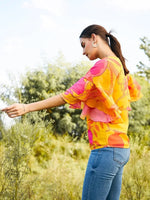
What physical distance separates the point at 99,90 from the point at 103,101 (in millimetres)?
65

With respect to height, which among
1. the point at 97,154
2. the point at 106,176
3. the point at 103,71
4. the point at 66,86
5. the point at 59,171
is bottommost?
the point at 59,171

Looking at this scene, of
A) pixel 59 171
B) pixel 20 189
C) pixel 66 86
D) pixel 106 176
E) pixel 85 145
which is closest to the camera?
pixel 106 176

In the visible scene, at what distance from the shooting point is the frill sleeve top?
1.26 m

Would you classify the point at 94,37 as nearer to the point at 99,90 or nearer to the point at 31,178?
the point at 99,90

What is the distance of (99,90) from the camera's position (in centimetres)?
126

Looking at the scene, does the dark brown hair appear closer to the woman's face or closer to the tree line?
the woman's face

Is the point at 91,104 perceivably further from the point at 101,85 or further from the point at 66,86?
the point at 66,86

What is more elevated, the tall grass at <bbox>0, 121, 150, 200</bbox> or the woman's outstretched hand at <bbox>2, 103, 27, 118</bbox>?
the woman's outstretched hand at <bbox>2, 103, 27, 118</bbox>

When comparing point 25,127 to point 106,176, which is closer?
point 106,176

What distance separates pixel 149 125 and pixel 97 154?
31.3 ft

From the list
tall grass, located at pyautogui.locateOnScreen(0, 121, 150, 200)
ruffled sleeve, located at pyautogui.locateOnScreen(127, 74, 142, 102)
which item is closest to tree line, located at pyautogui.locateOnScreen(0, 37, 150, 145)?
tall grass, located at pyautogui.locateOnScreen(0, 121, 150, 200)

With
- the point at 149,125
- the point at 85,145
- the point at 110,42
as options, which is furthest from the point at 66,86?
the point at 110,42

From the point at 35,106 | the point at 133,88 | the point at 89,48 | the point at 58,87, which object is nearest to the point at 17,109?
the point at 35,106

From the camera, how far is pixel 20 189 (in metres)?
2.78
